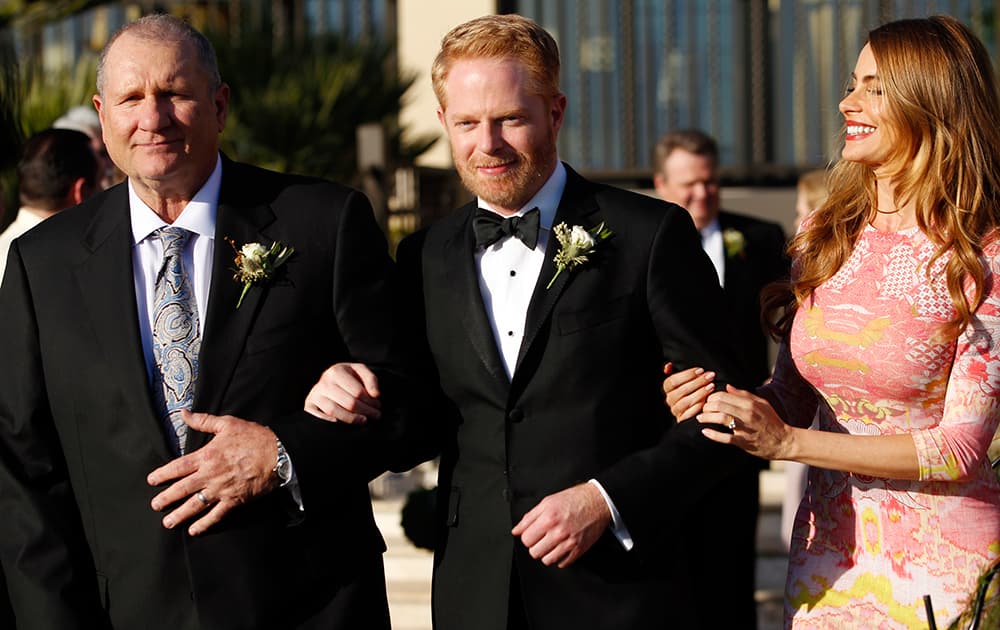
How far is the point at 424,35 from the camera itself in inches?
444

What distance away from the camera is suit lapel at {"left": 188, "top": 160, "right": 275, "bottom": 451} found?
320 cm

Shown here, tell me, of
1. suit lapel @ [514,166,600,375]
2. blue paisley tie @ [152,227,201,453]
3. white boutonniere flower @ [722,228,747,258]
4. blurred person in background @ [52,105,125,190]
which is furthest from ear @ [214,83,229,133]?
white boutonniere flower @ [722,228,747,258]

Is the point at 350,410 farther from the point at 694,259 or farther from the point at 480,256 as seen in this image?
the point at 694,259

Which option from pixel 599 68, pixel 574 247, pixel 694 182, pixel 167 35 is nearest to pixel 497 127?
pixel 574 247

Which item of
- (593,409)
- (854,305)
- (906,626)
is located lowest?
(906,626)

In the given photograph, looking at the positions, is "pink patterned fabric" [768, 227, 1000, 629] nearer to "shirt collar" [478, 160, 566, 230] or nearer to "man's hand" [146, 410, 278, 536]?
"shirt collar" [478, 160, 566, 230]

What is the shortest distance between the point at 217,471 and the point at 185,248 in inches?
22.0

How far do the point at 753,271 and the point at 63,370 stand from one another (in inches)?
155

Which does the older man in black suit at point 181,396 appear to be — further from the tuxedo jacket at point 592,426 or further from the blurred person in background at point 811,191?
the blurred person in background at point 811,191

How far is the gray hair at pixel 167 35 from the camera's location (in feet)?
10.8

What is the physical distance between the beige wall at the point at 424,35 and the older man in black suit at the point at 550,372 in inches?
308

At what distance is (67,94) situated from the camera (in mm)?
8375

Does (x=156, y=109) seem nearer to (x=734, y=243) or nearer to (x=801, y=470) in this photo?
(x=734, y=243)

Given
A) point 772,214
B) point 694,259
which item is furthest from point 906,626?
point 772,214
